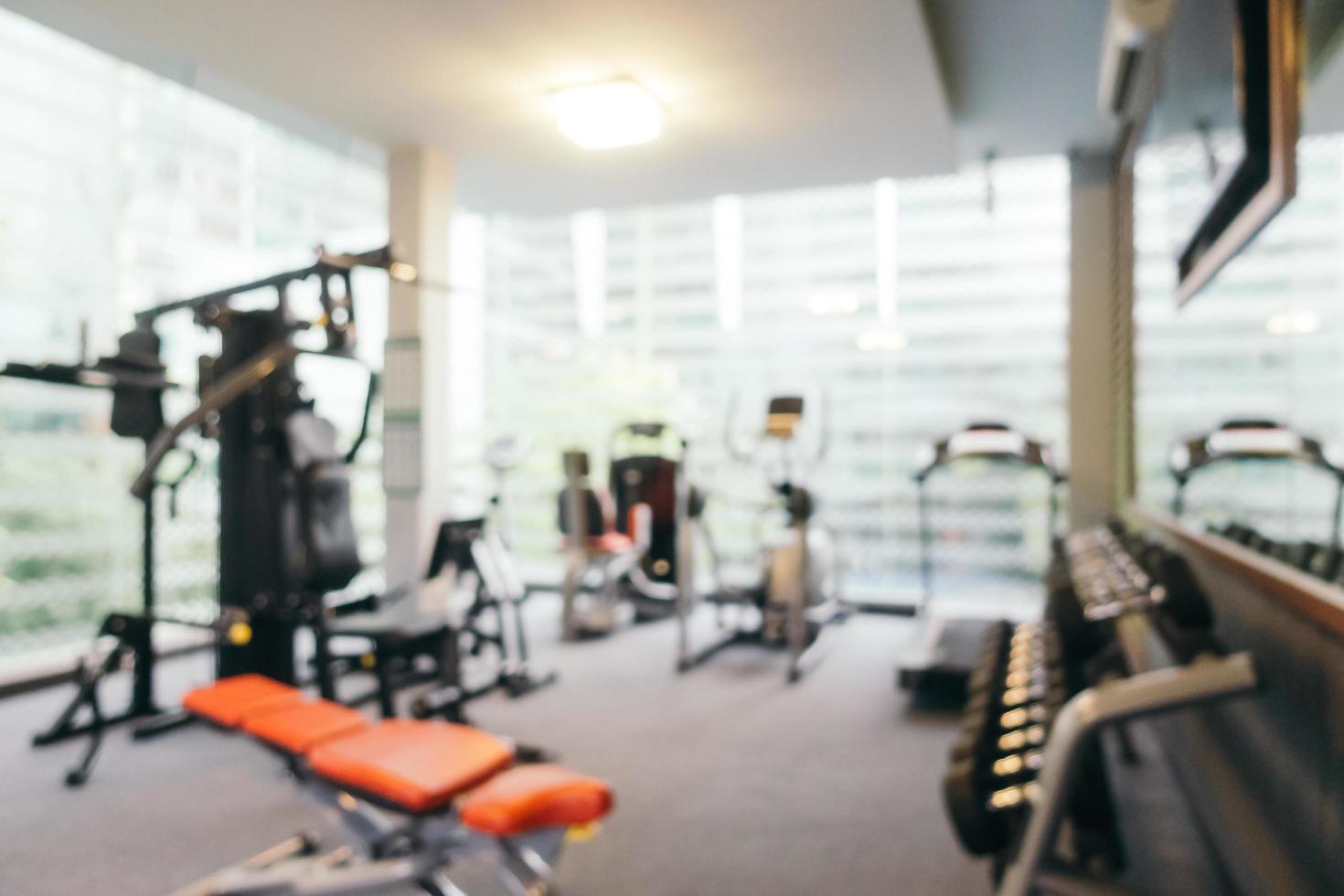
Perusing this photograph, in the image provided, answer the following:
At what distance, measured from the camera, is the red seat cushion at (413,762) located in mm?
1828

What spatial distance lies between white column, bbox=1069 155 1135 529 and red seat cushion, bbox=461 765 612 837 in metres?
4.47

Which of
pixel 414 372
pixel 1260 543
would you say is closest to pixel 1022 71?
pixel 1260 543

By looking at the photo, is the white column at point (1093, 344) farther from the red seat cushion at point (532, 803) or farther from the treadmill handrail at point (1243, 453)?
the red seat cushion at point (532, 803)

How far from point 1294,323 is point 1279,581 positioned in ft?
3.53

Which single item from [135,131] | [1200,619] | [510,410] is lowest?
[1200,619]

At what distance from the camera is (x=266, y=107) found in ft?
14.6

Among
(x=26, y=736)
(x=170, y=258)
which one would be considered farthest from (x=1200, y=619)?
(x=170, y=258)

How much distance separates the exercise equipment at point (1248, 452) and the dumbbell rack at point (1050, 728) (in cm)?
81

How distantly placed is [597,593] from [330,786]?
11.4 feet

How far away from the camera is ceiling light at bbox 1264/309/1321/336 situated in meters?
2.18

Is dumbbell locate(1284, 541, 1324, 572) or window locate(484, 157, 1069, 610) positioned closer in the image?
dumbbell locate(1284, 541, 1324, 572)

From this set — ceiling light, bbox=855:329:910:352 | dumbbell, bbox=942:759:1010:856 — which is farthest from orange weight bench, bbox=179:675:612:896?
ceiling light, bbox=855:329:910:352

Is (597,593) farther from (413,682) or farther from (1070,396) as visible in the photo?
(1070,396)

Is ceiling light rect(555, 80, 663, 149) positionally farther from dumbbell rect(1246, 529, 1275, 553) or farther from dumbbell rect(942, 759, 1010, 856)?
dumbbell rect(942, 759, 1010, 856)
